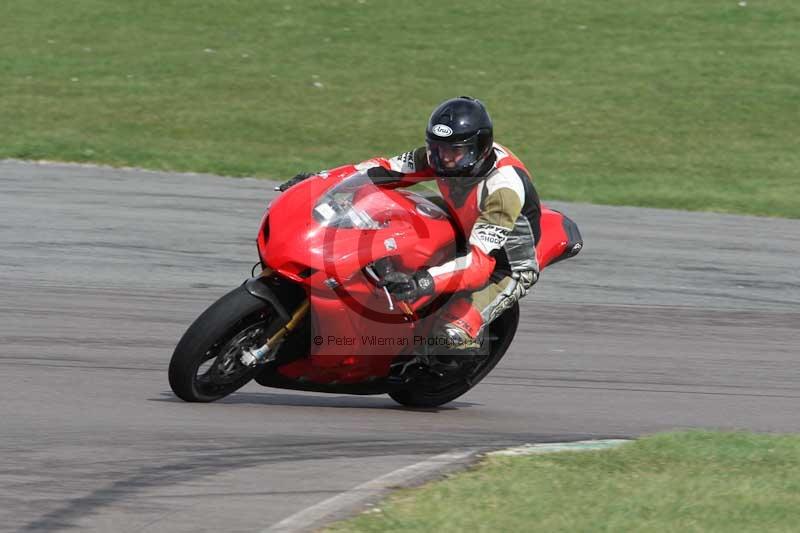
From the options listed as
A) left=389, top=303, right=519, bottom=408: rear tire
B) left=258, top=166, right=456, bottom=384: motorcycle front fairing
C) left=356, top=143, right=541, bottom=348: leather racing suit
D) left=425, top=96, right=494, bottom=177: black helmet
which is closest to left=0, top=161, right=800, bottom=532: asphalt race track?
left=389, top=303, right=519, bottom=408: rear tire

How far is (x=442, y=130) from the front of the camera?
6.93 metres

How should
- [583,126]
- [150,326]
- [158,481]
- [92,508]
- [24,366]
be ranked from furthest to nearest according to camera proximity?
[583,126], [150,326], [24,366], [158,481], [92,508]

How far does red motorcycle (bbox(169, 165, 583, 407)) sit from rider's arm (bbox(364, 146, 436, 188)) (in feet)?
0.30

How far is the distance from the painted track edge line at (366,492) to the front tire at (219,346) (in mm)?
1189

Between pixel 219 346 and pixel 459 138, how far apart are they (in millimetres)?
1566

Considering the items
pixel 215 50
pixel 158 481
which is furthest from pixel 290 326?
pixel 215 50

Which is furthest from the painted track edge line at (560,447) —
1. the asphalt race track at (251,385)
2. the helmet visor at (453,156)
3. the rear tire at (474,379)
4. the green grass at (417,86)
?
the green grass at (417,86)

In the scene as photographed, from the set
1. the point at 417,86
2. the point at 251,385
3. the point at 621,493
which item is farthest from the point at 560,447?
the point at 417,86

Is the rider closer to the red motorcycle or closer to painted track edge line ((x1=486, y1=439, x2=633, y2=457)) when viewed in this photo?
the red motorcycle

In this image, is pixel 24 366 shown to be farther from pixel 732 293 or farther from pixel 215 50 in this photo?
pixel 215 50

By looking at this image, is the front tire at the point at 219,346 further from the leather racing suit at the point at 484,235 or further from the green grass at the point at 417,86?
the green grass at the point at 417,86

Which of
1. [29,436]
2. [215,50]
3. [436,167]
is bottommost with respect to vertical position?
[215,50]

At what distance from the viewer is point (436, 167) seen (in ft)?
23.3

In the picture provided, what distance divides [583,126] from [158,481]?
16.6m
